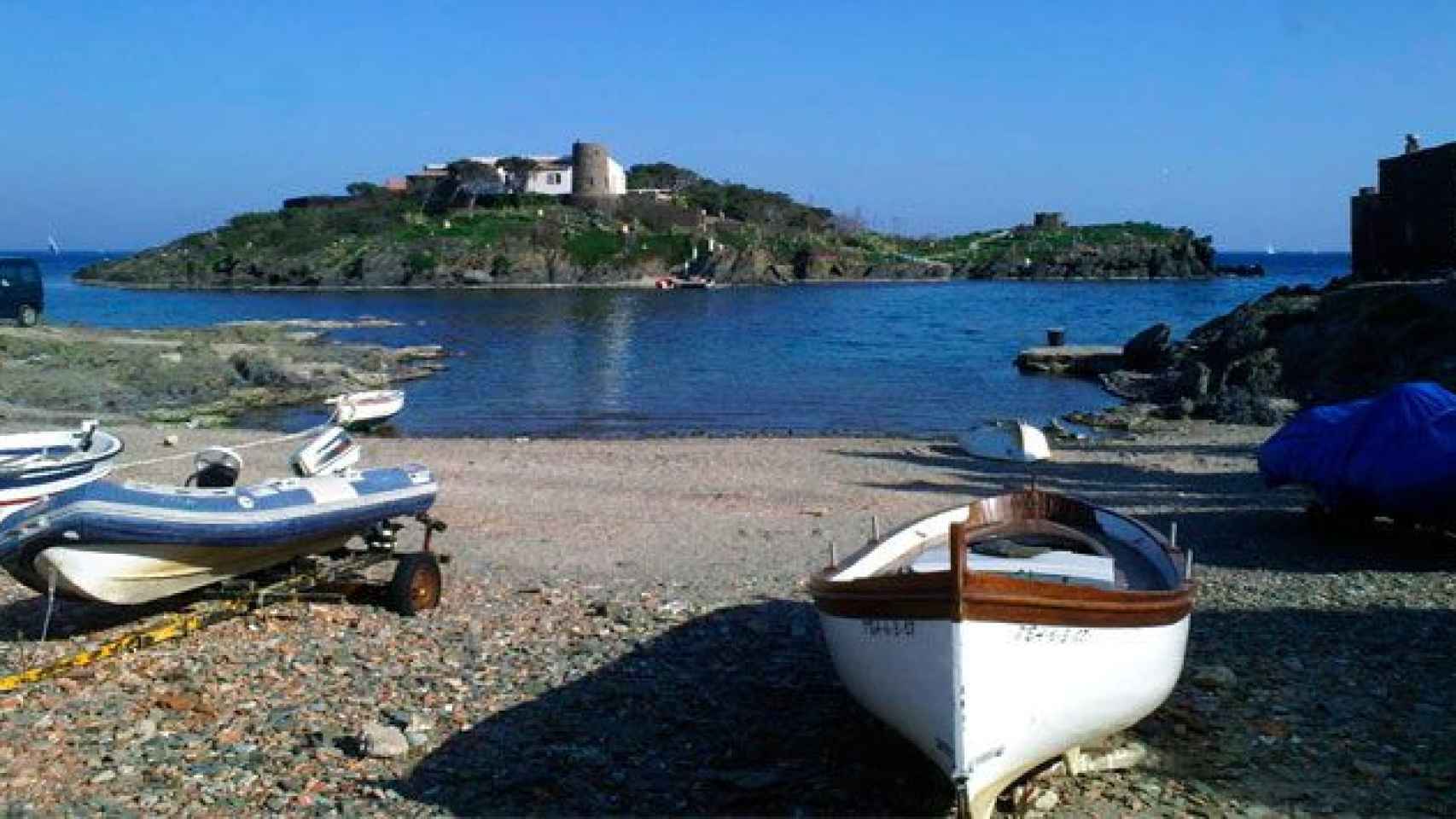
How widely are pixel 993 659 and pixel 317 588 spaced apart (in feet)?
23.0

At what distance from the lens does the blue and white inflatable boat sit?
9.71 metres

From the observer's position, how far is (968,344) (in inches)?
2422

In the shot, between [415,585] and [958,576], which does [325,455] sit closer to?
[415,585]

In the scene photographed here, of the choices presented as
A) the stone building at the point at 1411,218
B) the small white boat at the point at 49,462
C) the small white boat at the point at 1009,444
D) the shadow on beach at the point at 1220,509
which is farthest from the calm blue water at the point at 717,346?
the small white boat at the point at 49,462

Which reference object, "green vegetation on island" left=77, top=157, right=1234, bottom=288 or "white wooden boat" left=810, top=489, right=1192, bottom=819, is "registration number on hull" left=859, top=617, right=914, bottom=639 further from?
"green vegetation on island" left=77, top=157, right=1234, bottom=288

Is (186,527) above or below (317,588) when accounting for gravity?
above

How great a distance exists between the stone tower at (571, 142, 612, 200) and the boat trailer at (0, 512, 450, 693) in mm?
138787

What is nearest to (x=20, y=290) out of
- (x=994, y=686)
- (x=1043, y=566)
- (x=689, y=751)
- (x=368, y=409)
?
(x=368, y=409)

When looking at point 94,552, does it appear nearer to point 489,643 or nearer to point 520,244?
point 489,643

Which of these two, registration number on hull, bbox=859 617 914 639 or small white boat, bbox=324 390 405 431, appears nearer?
registration number on hull, bbox=859 617 914 639

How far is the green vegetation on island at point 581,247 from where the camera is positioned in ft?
419

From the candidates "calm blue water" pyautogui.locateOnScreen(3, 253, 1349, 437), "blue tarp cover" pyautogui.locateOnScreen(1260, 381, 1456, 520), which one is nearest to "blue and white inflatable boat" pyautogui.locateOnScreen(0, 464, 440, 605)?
"blue tarp cover" pyautogui.locateOnScreen(1260, 381, 1456, 520)

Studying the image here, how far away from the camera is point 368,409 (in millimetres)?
29266

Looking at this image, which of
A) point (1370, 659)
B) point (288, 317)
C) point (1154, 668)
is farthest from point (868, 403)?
point (288, 317)
